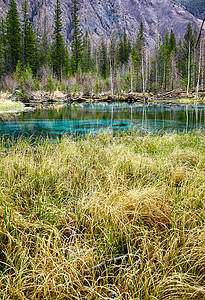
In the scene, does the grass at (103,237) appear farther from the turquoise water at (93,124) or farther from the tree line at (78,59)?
the tree line at (78,59)

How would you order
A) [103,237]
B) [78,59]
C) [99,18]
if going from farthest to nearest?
[99,18], [78,59], [103,237]

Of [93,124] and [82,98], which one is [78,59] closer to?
[82,98]

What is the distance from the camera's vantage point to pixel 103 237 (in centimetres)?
195

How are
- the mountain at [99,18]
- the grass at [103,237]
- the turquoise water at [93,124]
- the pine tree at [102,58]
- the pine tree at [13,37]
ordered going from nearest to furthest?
1. the grass at [103,237]
2. the turquoise water at [93,124]
3. the pine tree at [13,37]
4. the pine tree at [102,58]
5. the mountain at [99,18]

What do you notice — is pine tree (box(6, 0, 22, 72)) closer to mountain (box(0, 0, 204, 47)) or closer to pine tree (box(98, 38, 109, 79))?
pine tree (box(98, 38, 109, 79))

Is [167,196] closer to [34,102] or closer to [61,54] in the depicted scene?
[34,102]

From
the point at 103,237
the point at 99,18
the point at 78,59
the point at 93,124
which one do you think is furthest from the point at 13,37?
the point at 99,18

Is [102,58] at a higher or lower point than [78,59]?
higher

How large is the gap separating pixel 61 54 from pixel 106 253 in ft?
179

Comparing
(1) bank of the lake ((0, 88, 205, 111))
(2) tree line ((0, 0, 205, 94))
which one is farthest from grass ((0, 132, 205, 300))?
(2) tree line ((0, 0, 205, 94))

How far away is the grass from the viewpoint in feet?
4.58

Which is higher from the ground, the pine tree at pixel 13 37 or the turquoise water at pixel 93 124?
the pine tree at pixel 13 37

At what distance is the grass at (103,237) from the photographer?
4.58ft

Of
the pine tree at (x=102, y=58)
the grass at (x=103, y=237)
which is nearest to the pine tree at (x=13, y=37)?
the pine tree at (x=102, y=58)
